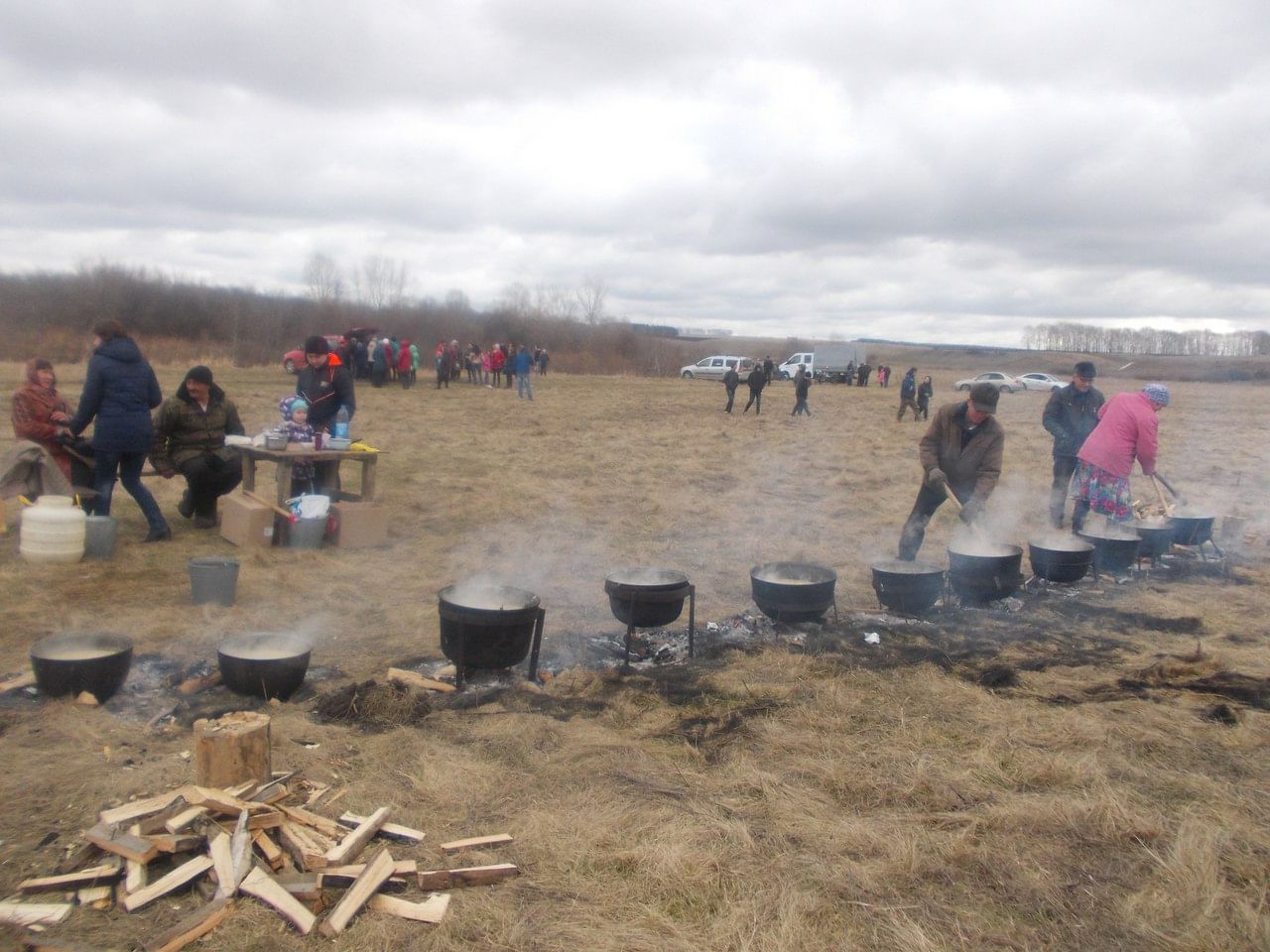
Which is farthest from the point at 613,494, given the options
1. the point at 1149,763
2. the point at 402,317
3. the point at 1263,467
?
the point at 402,317

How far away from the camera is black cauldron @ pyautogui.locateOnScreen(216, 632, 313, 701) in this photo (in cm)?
418

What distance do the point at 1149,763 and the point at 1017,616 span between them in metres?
2.36

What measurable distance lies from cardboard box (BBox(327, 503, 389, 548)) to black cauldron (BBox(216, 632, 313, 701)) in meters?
2.91

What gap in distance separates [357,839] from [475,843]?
1.30 ft

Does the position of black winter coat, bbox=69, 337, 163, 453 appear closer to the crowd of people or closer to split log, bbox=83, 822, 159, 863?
split log, bbox=83, 822, 159, 863

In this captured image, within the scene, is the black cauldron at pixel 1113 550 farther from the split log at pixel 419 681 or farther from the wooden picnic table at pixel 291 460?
the wooden picnic table at pixel 291 460

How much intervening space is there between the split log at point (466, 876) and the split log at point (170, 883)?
694mm

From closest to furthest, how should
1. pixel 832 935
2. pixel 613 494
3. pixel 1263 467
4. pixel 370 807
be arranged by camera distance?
pixel 832 935 < pixel 370 807 < pixel 613 494 < pixel 1263 467

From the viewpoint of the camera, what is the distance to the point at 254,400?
1816cm

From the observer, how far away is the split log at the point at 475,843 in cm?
308

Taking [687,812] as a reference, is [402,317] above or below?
above

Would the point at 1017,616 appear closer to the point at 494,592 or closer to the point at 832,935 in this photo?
the point at 494,592

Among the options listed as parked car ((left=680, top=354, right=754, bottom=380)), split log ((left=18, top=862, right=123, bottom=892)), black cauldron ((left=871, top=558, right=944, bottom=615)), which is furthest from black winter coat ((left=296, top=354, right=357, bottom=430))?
parked car ((left=680, top=354, right=754, bottom=380))

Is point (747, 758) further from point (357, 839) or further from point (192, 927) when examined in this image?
point (192, 927)
